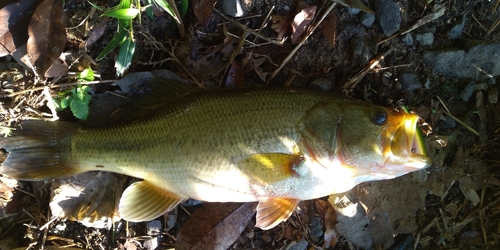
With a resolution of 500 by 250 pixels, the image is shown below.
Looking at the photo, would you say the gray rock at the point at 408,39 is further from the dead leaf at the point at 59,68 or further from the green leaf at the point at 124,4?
the dead leaf at the point at 59,68

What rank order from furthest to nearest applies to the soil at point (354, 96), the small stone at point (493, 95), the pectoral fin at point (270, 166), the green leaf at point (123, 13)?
the small stone at point (493, 95), the soil at point (354, 96), the pectoral fin at point (270, 166), the green leaf at point (123, 13)

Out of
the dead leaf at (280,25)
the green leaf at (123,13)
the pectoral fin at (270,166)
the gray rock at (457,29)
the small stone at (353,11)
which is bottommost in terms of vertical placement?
the pectoral fin at (270,166)

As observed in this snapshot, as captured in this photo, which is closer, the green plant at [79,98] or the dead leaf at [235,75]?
the green plant at [79,98]

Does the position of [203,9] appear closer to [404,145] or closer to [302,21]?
[302,21]

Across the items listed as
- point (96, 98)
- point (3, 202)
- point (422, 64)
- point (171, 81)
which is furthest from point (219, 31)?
point (3, 202)

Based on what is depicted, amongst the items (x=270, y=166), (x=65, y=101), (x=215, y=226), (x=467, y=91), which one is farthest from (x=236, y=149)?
(x=467, y=91)

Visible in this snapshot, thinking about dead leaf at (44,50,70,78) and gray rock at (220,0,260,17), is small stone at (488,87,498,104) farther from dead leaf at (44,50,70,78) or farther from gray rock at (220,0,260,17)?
dead leaf at (44,50,70,78)

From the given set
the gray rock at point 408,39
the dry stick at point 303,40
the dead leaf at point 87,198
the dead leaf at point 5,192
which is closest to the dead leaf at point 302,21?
the dry stick at point 303,40

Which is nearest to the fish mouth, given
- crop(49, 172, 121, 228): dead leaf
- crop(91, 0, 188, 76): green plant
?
crop(91, 0, 188, 76): green plant
